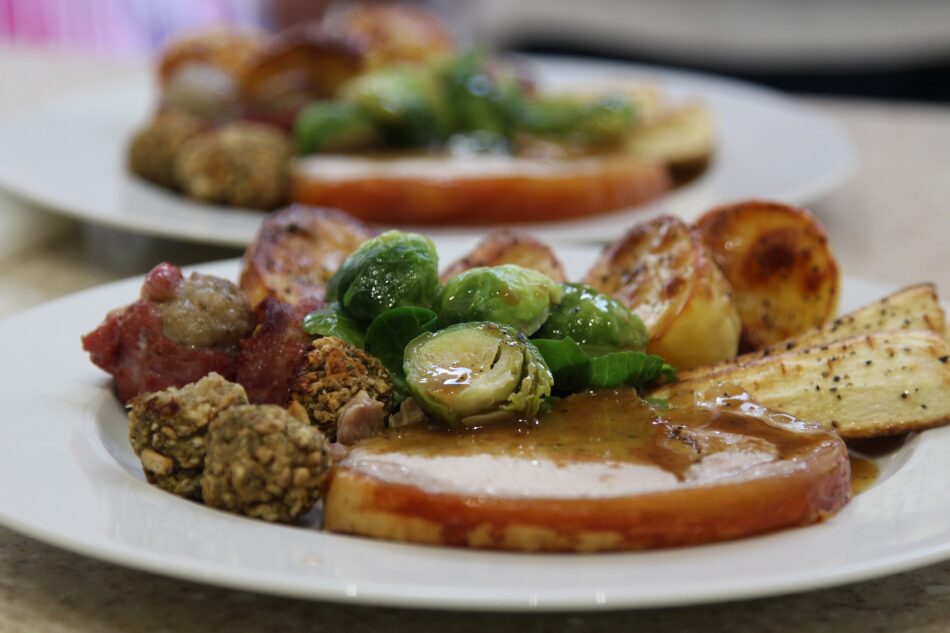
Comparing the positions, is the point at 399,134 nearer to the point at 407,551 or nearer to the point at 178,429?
the point at 178,429

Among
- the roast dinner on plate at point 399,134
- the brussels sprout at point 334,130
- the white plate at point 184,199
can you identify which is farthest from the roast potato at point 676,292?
the brussels sprout at point 334,130

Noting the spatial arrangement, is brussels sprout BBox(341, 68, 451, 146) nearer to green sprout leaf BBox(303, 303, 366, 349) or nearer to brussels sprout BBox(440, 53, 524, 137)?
brussels sprout BBox(440, 53, 524, 137)

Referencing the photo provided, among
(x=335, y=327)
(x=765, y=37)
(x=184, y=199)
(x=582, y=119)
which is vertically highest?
(x=335, y=327)

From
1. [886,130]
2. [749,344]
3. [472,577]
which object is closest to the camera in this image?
[472,577]

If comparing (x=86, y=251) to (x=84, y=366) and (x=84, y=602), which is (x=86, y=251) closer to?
(x=84, y=366)

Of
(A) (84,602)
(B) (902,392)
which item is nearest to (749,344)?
(B) (902,392)

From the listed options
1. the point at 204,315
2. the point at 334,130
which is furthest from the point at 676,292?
the point at 334,130

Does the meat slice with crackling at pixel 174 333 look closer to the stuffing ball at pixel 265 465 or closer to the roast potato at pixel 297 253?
the roast potato at pixel 297 253
